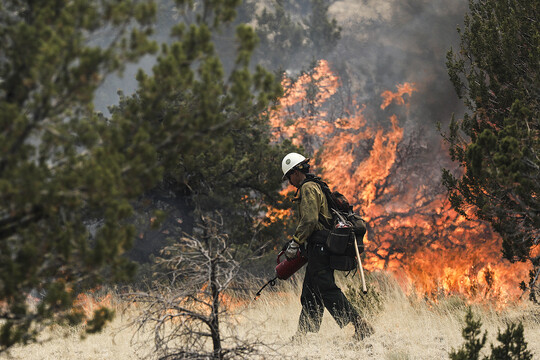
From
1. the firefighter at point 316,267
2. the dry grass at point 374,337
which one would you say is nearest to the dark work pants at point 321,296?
the firefighter at point 316,267

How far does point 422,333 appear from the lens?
5.24 metres

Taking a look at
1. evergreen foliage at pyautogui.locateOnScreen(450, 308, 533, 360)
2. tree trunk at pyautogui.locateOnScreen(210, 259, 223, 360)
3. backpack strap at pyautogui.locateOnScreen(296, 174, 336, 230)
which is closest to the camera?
evergreen foliage at pyautogui.locateOnScreen(450, 308, 533, 360)

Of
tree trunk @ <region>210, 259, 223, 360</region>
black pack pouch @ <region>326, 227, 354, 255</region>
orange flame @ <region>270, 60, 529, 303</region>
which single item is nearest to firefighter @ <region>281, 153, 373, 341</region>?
black pack pouch @ <region>326, 227, 354, 255</region>

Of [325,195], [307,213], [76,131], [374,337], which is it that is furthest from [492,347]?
[76,131]

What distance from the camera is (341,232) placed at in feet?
15.5

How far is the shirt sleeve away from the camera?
4.78 metres

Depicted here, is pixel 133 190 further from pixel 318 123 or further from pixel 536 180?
pixel 318 123

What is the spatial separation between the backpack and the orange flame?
5.45 meters

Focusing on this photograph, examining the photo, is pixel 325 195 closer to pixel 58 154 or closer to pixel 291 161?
pixel 291 161

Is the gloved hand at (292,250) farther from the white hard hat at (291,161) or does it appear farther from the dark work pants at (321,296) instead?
the white hard hat at (291,161)

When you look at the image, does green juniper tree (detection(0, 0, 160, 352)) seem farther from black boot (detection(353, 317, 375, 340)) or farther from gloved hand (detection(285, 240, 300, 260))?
black boot (detection(353, 317, 375, 340))

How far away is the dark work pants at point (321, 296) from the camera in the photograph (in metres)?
4.86

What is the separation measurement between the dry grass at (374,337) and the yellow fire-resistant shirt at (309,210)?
90 cm

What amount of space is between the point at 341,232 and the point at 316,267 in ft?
1.60
